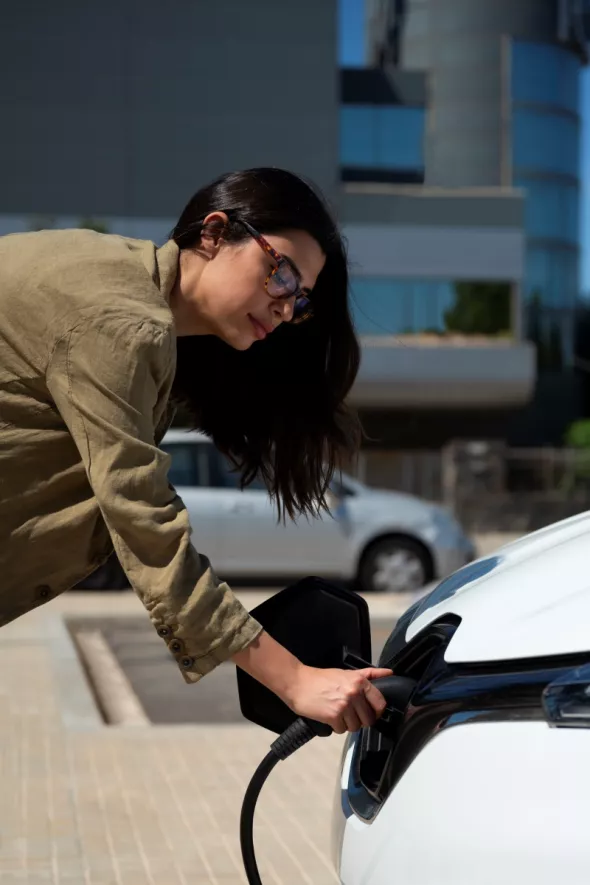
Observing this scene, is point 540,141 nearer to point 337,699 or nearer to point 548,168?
point 548,168

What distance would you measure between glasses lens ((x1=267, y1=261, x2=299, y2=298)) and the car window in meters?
10.7

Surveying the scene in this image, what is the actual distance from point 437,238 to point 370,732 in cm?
3114

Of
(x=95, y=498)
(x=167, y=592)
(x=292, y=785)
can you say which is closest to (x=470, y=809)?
(x=167, y=592)

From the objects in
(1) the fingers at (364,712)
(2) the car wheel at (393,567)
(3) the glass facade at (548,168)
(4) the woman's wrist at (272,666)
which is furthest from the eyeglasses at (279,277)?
(3) the glass facade at (548,168)

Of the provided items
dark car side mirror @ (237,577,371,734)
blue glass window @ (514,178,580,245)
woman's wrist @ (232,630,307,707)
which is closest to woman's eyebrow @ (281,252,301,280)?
dark car side mirror @ (237,577,371,734)

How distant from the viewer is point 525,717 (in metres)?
1.74

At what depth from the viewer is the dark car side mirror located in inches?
87.4

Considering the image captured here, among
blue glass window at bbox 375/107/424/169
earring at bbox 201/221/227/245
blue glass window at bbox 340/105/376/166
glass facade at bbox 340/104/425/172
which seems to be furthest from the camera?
blue glass window at bbox 375/107/424/169

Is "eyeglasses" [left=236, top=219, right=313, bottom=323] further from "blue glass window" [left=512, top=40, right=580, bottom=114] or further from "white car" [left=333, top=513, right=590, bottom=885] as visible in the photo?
"blue glass window" [left=512, top=40, right=580, bottom=114]

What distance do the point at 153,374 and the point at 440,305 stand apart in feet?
102

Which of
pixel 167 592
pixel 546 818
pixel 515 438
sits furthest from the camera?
pixel 515 438

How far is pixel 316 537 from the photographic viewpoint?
13320 mm

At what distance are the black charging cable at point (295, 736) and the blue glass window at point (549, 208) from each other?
4038cm

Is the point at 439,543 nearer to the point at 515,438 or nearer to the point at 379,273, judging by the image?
the point at 379,273
